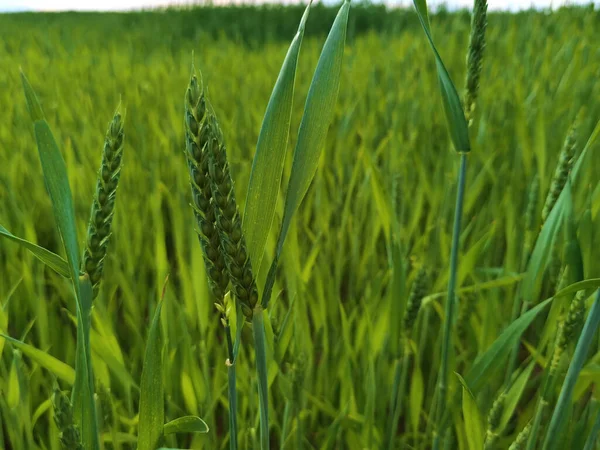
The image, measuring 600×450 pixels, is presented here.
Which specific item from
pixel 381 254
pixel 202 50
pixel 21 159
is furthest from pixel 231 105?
pixel 202 50

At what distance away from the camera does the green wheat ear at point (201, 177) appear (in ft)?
0.78

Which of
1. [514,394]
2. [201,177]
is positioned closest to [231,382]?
[201,177]

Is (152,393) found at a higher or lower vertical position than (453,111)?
lower

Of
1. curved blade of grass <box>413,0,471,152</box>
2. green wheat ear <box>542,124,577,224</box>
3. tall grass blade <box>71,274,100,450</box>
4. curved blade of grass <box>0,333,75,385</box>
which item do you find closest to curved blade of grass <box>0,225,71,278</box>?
tall grass blade <box>71,274,100,450</box>

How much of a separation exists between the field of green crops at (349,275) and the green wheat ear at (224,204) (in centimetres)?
15

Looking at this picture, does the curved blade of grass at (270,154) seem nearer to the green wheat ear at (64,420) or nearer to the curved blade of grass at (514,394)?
the green wheat ear at (64,420)

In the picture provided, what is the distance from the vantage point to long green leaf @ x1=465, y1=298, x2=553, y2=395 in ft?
1.53

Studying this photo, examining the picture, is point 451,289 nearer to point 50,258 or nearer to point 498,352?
point 498,352

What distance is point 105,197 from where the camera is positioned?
0.94 ft

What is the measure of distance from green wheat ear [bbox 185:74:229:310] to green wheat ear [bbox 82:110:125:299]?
0.06m

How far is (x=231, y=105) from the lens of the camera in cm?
181

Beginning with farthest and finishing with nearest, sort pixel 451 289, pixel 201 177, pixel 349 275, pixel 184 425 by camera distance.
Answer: pixel 349 275
pixel 451 289
pixel 184 425
pixel 201 177

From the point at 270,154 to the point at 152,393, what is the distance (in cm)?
18

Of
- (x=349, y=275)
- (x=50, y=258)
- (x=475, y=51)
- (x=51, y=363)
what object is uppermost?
(x=475, y=51)
